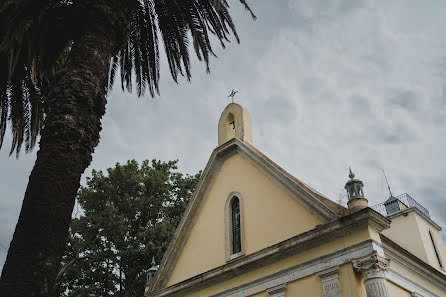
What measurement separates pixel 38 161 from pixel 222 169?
1168 centimetres

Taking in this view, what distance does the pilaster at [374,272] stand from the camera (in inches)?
401

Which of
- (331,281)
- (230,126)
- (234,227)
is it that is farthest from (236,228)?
(230,126)

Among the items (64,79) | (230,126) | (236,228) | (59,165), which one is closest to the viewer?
(59,165)

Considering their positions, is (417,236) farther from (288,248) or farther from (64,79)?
(64,79)

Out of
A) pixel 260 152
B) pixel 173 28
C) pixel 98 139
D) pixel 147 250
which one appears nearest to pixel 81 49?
pixel 98 139

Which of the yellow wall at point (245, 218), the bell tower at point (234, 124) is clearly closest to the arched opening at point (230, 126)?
the bell tower at point (234, 124)

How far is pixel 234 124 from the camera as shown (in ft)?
58.3

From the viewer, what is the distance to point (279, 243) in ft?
41.7

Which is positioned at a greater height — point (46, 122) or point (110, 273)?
point (110, 273)

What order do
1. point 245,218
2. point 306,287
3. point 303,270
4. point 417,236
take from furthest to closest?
1. point 417,236
2. point 245,218
3. point 303,270
4. point 306,287

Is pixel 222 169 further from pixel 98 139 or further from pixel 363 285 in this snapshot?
pixel 98 139

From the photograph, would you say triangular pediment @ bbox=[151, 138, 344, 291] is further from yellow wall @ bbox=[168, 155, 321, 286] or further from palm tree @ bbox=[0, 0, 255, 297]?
palm tree @ bbox=[0, 0, 255, 297]

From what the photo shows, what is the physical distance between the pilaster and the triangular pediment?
1.61 m

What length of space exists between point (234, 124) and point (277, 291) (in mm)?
7624
